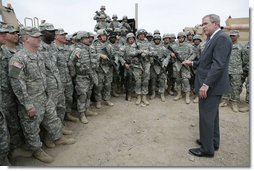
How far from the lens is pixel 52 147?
3961mm

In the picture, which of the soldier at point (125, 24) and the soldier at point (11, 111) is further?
the soldier at point (125, 24)

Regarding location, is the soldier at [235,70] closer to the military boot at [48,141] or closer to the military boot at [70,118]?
the military boot at [70,118]

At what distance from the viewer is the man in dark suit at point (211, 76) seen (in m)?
3.06

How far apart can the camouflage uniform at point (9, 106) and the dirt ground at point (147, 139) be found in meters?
0.38

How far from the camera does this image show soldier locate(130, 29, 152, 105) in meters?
6.25

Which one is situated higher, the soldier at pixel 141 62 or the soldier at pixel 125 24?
the soldier at pixel 125 24

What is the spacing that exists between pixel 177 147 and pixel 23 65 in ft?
9.36

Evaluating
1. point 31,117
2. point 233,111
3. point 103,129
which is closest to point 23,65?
point 31,117

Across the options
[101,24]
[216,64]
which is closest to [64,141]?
[216,64]

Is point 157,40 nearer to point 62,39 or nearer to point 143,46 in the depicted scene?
point 143,46

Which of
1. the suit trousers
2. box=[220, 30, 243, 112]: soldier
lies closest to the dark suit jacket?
the suit trousers

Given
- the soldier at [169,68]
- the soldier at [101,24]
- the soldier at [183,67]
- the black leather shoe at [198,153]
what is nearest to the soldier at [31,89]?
the black leather shoe at [198,153]

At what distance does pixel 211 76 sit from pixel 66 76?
2.91m

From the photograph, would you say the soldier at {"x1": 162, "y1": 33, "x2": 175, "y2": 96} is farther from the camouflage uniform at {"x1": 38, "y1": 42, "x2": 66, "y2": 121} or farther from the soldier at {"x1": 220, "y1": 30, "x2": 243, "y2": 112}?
the camouflage uniform at {"x1": 38, "y1": 42, "x2": 66, "y2": 121}
